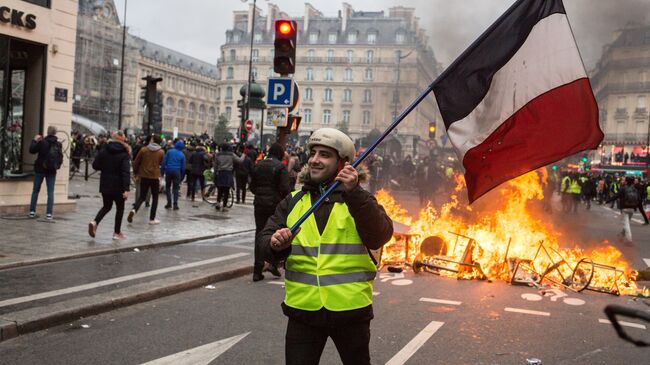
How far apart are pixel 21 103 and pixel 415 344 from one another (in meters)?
10.3

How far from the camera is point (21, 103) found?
1231cm

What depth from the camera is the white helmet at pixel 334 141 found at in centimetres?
293

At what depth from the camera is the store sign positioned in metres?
11.2

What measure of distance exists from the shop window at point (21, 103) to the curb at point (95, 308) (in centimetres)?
660

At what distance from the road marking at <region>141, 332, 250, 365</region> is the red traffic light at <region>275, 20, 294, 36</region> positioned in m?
5.65

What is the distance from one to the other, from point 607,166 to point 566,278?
44.1 m

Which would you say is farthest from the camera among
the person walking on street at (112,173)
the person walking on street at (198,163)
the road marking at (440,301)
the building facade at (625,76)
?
the person walking on street at (198,163)

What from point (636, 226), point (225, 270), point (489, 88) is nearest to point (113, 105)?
point (636, 226)

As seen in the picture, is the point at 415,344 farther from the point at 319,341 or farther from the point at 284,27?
the point at 284,27

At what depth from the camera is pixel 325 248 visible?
2848 mm

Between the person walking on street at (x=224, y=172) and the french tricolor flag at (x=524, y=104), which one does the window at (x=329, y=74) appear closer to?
the person walking on street at (x=224, y=172)

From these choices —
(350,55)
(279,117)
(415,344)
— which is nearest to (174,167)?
(279,117)

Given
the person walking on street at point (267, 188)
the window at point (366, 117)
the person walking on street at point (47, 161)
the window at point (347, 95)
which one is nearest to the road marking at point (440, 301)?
the person walking on street at point (267, 188)

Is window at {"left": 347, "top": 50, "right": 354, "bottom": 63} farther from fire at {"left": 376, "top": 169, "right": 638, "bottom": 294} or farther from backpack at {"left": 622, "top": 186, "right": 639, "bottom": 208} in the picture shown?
fire at {"left": 376, "top": 169, "right": 638, "bottom": 294}
